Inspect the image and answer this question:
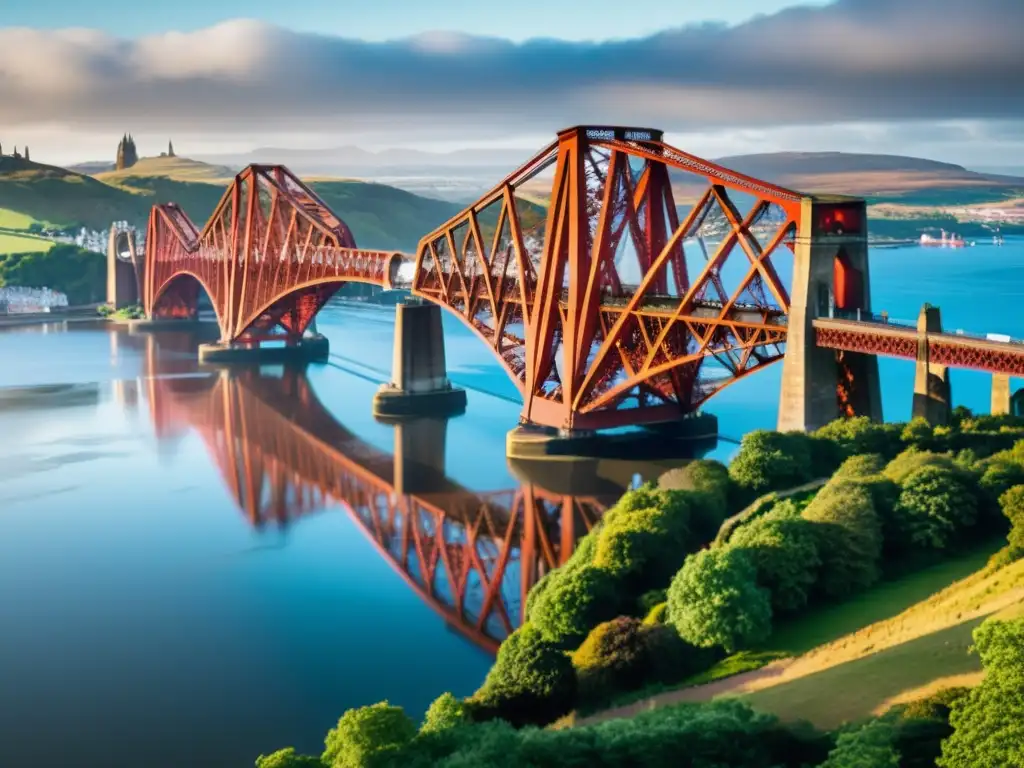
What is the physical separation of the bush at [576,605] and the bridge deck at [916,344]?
42.8ft

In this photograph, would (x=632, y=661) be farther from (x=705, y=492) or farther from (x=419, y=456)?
(x=419, y=456)

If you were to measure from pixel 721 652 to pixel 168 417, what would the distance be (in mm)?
48467

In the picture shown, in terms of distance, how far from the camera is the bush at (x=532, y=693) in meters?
21.9

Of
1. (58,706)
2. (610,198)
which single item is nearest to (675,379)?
(610,198)

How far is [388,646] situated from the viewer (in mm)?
30672

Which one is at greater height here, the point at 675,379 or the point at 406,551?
the point at 675,379

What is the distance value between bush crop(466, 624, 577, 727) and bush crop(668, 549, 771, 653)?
2.62m

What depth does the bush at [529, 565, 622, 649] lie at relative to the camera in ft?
84.7

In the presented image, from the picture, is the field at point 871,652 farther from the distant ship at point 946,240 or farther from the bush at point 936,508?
the distant ship at point 946,240

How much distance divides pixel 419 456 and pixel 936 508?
31.0m

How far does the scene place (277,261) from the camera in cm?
8606

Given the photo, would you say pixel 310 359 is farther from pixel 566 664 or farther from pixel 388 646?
pixel 566 664

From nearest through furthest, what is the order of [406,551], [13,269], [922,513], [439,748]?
[439,748] < [922,513] < [406,551] < [13,269]

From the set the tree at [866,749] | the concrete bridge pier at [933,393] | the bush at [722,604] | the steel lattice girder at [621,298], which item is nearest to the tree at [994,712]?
the tree at [866,749]
